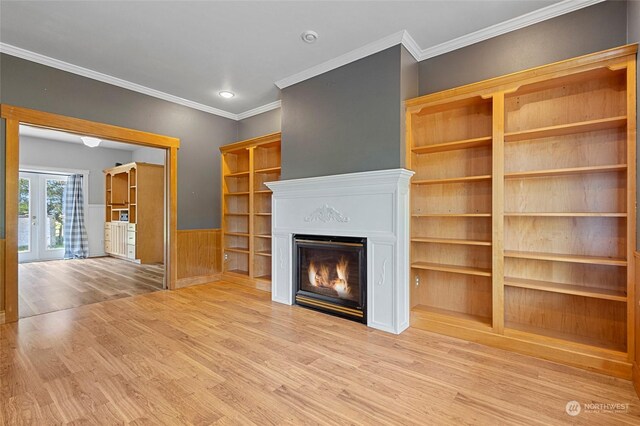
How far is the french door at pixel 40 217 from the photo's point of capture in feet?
22.8

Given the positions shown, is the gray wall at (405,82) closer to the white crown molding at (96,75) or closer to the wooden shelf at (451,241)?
the wooden shelf at (451,241)

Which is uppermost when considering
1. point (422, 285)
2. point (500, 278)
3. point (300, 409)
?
point (500, 278)

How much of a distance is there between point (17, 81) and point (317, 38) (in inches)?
124

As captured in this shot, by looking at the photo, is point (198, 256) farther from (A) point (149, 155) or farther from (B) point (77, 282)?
(A) point (149, 155)

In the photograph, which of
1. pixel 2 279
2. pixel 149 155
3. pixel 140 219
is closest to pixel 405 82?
pixel 2 279

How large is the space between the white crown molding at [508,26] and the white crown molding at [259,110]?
226 cm

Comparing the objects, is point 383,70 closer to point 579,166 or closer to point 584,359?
point 579,166

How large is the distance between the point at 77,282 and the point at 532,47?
6641mm

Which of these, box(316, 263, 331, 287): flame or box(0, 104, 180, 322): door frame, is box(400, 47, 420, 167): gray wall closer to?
box(316, 263, 331, 287): flame

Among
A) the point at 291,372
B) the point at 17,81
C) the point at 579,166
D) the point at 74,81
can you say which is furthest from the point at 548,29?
the point at 17,81

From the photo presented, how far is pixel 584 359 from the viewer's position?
7.06 feet

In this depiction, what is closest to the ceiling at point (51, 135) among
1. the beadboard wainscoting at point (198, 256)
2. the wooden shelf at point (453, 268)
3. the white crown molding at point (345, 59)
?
the beadboard wainscoting at point (198, 256)

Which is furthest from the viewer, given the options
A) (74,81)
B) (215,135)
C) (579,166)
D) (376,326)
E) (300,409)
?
(215,135)

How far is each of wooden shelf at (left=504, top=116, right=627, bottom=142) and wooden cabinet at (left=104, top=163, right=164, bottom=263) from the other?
704cm
